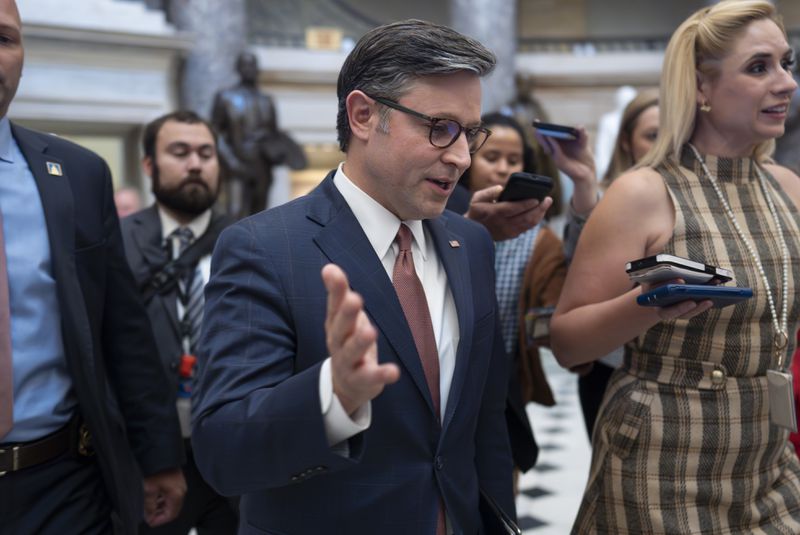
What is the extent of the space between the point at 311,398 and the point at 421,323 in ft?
1.36

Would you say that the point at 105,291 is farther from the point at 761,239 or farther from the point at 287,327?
the point at 761,239

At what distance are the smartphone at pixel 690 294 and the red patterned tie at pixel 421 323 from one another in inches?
19.0

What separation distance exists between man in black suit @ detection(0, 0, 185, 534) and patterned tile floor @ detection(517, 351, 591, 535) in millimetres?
2883

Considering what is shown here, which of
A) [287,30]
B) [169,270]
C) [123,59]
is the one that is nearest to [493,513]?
[169,270]

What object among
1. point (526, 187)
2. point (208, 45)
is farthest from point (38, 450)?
point (208, 45)

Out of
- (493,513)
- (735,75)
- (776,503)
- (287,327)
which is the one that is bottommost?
(776,503)

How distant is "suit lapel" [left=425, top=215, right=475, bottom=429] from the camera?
1.64 m

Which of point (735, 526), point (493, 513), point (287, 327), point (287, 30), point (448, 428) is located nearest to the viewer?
point (287, 327)

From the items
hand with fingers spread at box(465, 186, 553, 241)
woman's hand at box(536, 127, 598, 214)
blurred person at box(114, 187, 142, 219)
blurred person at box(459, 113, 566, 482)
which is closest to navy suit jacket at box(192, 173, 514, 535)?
hand with fingers spread at box(465, 186, 553, 241)

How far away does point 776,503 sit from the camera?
212 centimetres

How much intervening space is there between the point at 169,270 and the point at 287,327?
5.44ft

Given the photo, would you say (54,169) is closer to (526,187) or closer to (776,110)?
(526,187)

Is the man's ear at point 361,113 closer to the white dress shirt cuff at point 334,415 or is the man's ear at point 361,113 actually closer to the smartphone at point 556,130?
the white dress shirt cuff at point 334,415

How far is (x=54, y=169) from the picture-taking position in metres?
2.04
